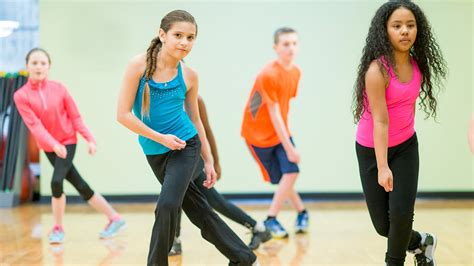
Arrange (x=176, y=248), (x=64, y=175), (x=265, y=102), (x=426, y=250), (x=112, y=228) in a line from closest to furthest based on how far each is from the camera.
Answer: (x=426, y=250) < (x=176, y=248) < (x=64, y=175) < (x=265, y=102) < (x=112, y=228)

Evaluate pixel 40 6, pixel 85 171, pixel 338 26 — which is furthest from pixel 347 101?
pixel 40 6

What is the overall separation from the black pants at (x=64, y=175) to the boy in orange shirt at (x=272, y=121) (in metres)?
1.35

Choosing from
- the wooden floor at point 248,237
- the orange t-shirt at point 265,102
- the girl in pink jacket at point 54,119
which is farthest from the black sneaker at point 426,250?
the girl in pink jacket at point 54,119

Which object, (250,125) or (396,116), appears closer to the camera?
(396,116)

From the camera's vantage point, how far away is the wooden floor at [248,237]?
15.4 feet

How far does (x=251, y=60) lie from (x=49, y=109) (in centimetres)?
303

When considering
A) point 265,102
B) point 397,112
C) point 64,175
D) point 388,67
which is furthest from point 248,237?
point 388,67

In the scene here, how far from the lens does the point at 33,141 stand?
820 cm

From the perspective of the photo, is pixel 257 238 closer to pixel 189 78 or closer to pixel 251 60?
pixel 189 78

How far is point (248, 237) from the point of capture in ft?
18.5

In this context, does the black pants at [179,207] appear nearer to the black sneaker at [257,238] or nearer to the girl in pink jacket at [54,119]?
the black sneaker at [257,238]

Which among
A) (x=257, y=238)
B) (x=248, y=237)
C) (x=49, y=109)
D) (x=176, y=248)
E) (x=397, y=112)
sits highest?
(x=397, y=112)

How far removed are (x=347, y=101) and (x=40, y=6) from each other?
3601 millimetres

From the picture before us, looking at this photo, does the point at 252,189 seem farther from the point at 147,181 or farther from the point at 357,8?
the point at 357,8
